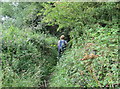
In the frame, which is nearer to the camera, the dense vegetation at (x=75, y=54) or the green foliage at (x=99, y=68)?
the green foliage at (x=99, y=68)

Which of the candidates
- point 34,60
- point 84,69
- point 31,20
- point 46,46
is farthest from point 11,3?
point 84,69

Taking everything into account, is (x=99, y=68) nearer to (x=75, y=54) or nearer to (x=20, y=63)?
(x=75, y=54)

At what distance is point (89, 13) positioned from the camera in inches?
224

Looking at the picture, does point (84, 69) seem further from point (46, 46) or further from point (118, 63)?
point (46, 46)

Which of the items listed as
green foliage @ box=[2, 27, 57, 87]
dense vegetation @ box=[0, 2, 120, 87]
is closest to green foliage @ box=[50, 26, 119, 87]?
dense vegetation @ box=[0, 2, 120, 87]

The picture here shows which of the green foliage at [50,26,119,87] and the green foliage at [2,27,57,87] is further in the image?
the green foliage at [2,27,57,87]

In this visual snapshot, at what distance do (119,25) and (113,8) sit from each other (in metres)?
0.70

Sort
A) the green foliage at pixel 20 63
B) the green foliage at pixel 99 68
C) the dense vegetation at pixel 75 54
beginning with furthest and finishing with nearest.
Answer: the green foliage at pixel 20 63
the dense vegetation at pixel 75 54
the green foliage at pixel 99 68

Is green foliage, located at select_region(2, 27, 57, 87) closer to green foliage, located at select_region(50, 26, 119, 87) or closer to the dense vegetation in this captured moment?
the dense vegetation

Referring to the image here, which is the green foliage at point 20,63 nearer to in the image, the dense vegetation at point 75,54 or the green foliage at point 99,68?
the dense vegetation at point 75,54

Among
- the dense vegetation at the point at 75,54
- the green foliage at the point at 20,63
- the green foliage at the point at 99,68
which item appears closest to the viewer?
the green foliage at the point at 99,68

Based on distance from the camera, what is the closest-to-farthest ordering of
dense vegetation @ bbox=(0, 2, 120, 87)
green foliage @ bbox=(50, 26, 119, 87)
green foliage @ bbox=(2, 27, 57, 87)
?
green foliage @ bbox=(50, 26, 119, 87) → dense vegetation @ bbox=(0, 2, 120, 87) → green foliage @ bbox=(2, 27, 57, 87)

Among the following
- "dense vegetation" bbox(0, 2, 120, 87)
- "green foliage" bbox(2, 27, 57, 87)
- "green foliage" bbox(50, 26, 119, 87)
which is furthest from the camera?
"green foliage" bbox(2, 27, 57, 87)

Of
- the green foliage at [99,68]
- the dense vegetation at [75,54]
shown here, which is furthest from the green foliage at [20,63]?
the green foliage at [99,68]
